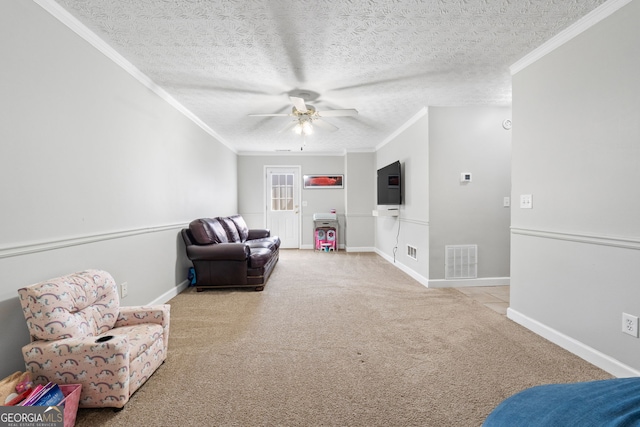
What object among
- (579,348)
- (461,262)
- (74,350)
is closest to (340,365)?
(74,350)

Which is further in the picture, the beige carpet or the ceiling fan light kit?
the ceiling fan light kit

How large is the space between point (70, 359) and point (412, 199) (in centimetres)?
418

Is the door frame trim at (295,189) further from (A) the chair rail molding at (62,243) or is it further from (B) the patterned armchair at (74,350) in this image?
(B) the patterned armchair at (74,350)

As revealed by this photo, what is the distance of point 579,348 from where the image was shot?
2.10 metres

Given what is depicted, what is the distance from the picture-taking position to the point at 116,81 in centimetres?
249

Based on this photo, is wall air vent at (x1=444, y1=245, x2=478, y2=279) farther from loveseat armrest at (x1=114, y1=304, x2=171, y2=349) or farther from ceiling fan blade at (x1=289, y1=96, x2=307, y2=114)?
loveseat armrest at (x1=114, y1=304, x2=171, y2=349)

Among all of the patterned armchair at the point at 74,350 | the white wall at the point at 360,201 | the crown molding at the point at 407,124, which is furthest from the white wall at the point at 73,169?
the white wall at the point at 360,201

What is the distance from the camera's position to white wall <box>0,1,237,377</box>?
159cm

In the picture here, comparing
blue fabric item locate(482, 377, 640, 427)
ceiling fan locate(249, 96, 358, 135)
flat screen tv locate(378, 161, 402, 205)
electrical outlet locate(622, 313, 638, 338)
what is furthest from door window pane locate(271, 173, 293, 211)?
blue fabric item locate(482, 377, 640, 427)

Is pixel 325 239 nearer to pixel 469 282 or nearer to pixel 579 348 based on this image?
pixel 469 282

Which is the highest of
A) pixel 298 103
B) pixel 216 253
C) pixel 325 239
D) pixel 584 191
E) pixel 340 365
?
pixel 298 103

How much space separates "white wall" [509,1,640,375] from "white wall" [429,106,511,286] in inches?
42.6

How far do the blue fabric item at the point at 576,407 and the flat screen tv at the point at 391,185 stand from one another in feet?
13.4

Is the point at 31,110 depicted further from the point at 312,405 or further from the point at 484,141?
the point at 484,141
